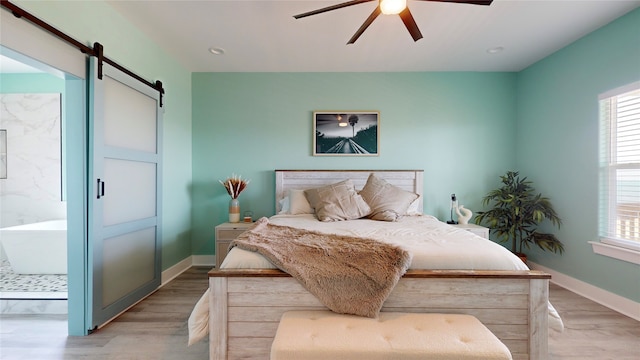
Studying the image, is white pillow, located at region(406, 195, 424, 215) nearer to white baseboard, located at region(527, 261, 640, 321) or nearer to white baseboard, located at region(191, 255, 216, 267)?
white baseboard, located at region(527, 261, 640, 321)

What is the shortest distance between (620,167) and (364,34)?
9.01ft

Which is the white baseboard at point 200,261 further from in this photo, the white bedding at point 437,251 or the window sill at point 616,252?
the window sill at point 616,252

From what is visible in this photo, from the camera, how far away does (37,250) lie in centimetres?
304

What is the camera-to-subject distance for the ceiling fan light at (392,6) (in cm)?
171

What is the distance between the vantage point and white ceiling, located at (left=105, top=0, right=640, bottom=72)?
7.52ft

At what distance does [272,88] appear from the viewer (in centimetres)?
375

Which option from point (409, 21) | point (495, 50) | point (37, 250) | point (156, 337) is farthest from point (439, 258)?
point (37, 250)

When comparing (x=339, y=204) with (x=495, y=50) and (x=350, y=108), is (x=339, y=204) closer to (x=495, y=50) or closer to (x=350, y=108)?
(x=350, y=108)

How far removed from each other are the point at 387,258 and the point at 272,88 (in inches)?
118

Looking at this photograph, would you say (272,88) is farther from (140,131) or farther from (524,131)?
(524,131)

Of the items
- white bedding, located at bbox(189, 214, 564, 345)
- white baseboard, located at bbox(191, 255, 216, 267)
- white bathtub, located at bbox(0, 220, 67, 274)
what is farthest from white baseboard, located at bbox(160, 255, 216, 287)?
white bedding, located at bbox(189, 214, 564, 345)

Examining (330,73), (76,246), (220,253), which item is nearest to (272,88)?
(330,73)

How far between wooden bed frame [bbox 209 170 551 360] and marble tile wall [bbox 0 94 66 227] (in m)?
3.85

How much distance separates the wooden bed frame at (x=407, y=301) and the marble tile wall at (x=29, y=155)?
3.85 metres
